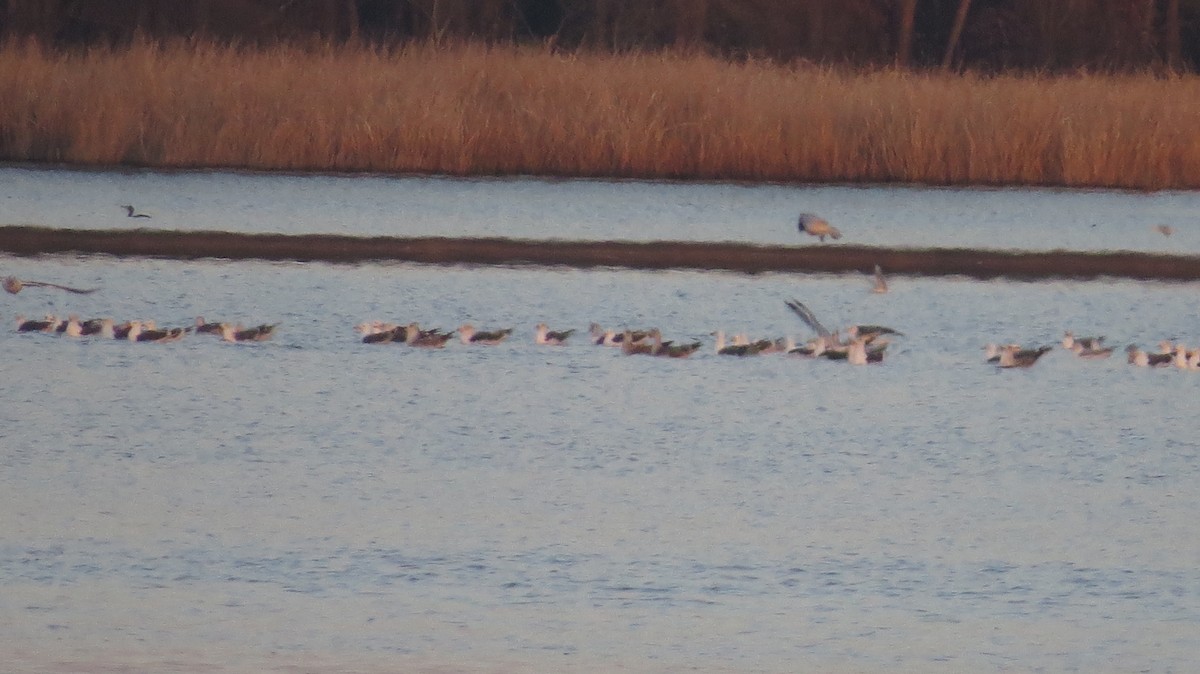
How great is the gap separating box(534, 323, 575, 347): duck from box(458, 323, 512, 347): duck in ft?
0.41

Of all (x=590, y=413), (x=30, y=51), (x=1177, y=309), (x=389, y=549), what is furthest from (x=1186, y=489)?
(x=30, y=51)

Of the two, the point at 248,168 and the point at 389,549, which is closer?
the point at 389,549

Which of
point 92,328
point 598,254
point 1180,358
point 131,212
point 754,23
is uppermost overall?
point 754,23

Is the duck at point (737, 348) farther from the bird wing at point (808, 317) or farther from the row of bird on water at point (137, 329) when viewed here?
the row of bird on water at point (137, 329)

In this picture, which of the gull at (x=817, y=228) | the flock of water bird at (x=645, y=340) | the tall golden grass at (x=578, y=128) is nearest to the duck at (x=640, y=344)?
the flock of water bird at (x=645, y=340)

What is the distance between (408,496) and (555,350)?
1976mm

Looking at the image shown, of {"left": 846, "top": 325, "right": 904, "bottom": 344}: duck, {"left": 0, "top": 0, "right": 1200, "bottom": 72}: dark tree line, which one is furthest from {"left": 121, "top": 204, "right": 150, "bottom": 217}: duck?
{"left": 0, "top": 0, "right": 1200, "bottom": 72}: dark tree line

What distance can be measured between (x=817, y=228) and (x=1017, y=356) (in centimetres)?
295

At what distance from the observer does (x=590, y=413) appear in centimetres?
538

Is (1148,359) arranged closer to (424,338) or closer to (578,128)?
(424,338)

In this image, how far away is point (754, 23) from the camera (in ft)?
80.6

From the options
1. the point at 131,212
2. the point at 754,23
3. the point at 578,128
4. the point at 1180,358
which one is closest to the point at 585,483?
the point at 1180,358

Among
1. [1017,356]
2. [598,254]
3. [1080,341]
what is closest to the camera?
[1017,356]

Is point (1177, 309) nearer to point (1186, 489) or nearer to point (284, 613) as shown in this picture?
point (1186, 489)
